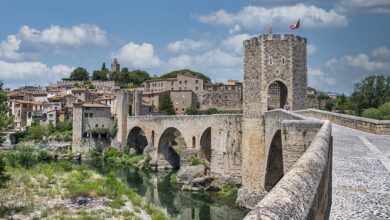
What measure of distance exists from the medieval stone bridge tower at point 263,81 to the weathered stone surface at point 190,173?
8.81 m

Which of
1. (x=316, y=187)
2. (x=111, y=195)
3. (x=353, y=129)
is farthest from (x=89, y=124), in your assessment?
(x=316, y=187)

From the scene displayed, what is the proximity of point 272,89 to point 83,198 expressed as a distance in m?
15.8

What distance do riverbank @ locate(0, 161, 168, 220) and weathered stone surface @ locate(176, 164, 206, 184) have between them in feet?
32.0

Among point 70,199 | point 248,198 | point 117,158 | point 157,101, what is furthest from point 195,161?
point 157,101

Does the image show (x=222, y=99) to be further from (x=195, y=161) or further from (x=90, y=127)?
(x=195, y=161)

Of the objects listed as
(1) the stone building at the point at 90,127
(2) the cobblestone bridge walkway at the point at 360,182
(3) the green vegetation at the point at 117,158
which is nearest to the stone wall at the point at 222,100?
(1) the stone building at the point at 90,127

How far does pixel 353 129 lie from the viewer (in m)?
15.6

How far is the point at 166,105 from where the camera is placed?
7250cm

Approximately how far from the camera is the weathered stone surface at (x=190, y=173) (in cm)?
3238

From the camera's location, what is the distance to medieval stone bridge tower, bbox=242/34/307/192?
71.8ft

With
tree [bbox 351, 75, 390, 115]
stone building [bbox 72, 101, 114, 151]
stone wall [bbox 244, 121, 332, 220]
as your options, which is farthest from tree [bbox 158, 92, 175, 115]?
stone wall [bbox 244, 121, 332, 220]

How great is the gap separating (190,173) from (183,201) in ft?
17.2

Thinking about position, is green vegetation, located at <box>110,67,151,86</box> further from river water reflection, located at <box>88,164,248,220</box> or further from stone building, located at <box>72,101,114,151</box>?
river water reflection, located at <box>88,164,248,220</box>

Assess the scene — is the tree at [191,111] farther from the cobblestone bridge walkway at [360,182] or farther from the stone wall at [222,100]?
the cobblestone bridge walkway at [360,182]
